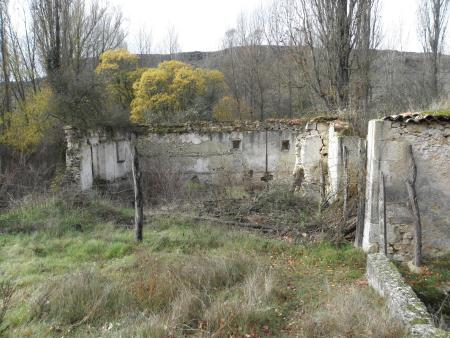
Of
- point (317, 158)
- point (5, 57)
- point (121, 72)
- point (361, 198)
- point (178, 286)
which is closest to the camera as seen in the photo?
point (178, 286)

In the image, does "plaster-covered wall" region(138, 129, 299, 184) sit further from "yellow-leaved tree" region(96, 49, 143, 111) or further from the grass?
the grass

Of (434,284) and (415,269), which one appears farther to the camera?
(415,269)

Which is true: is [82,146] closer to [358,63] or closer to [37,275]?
[37,275]

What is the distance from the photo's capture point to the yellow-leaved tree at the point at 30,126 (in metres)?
12.7

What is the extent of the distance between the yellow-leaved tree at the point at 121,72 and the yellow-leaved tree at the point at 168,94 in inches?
46.3

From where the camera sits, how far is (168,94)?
17.8 m

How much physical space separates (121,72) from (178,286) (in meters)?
17.0

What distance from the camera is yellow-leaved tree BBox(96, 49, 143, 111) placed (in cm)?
1877

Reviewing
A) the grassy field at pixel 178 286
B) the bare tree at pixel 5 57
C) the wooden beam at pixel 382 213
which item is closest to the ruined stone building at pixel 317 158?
the wooden beam at pixel 382 213

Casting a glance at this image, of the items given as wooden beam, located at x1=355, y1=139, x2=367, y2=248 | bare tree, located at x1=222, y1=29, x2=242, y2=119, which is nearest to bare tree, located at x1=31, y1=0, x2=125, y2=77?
bare tree, located at x1=222, y1=29, x2=242, y2=119

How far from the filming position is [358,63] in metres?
11.3

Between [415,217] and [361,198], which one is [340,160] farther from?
[415,217]

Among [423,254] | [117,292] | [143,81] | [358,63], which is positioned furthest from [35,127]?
[423,254]

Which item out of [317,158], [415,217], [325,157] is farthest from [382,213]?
[317,158]
